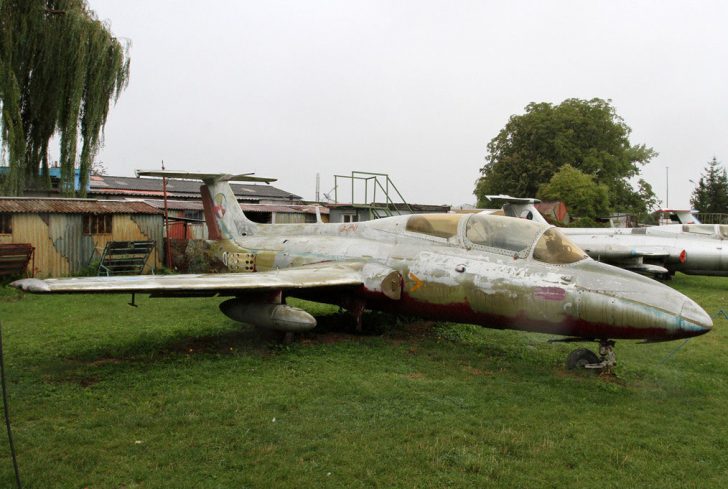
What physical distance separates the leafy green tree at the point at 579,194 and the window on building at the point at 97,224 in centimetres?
3205

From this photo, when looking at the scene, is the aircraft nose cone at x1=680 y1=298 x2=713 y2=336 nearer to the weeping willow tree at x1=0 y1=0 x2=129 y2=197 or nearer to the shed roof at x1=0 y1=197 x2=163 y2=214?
the shed roof at x1=0 y1=197 x2=163 y2=214

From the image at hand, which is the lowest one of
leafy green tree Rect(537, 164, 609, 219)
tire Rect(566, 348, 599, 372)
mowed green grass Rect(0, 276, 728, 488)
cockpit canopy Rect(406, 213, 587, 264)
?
mowed green grass Rect(0, 276, 728, 488)

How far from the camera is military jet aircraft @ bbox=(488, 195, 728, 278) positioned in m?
17.3

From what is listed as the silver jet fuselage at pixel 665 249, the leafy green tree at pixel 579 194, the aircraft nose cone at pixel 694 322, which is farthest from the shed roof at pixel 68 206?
the leafy green tree at pixel 579 194

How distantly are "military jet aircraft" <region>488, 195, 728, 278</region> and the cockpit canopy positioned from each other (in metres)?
11.2

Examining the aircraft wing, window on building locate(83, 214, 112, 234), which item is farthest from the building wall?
the aircraft wing

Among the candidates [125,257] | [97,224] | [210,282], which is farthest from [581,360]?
[97,224]

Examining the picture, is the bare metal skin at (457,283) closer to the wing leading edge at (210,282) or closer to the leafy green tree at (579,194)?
the wing leading edge at (210,282)

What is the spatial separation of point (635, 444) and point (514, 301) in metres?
2.53

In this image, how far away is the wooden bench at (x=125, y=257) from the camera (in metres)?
16.9

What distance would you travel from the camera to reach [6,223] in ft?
50.3

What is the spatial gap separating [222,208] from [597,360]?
897cm

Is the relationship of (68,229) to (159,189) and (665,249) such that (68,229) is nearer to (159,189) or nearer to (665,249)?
(665,249)

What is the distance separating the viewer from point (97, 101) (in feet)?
61.0
